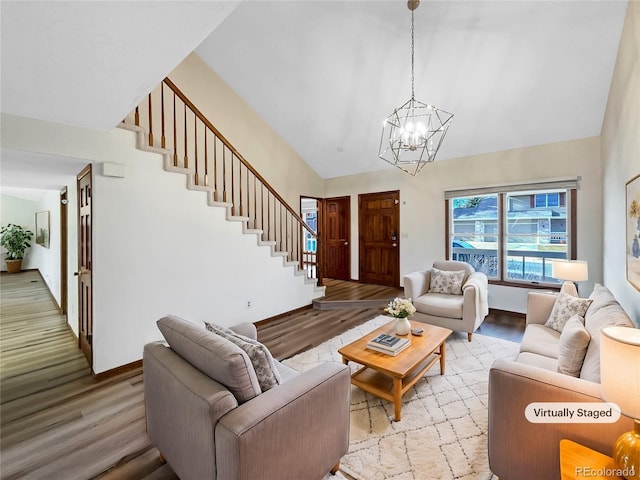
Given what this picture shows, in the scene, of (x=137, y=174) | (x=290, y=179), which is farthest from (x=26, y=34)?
(x=290, y=179)

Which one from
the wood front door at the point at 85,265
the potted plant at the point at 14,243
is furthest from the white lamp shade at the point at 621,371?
the potted plant at the point at 14,243

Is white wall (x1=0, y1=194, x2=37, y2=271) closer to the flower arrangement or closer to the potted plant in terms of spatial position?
the potted plant

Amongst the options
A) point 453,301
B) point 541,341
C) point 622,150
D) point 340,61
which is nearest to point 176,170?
point 340,61

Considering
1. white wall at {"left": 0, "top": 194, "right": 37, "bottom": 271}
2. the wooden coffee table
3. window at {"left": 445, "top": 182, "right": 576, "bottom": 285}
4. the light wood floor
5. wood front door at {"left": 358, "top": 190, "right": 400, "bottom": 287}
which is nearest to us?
the light wood floor

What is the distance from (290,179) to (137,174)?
3.51 metres

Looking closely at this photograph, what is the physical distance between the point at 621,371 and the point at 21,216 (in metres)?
12.4

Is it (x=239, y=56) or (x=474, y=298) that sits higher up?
(x=239, y=56)

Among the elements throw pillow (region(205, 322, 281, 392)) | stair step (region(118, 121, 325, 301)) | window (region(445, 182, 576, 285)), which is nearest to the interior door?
stair step (region(118, 121, 325, 301))

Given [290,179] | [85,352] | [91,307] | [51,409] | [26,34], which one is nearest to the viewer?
[26,34]

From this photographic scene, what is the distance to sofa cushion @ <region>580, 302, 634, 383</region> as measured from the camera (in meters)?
1.44

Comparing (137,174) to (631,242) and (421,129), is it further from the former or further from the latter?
(631,242)

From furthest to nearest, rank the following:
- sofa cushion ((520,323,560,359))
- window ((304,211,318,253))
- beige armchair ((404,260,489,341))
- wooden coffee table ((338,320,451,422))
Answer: window ((304,211,318,253)), beige armchair ((404,260,489,341)), sofa cushion ((520,323,560,359)), wooden coffee table ((338,320,451,422))

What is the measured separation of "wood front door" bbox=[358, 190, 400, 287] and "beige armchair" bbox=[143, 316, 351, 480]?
14.8 ft

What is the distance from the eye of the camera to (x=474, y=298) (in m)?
3.34
